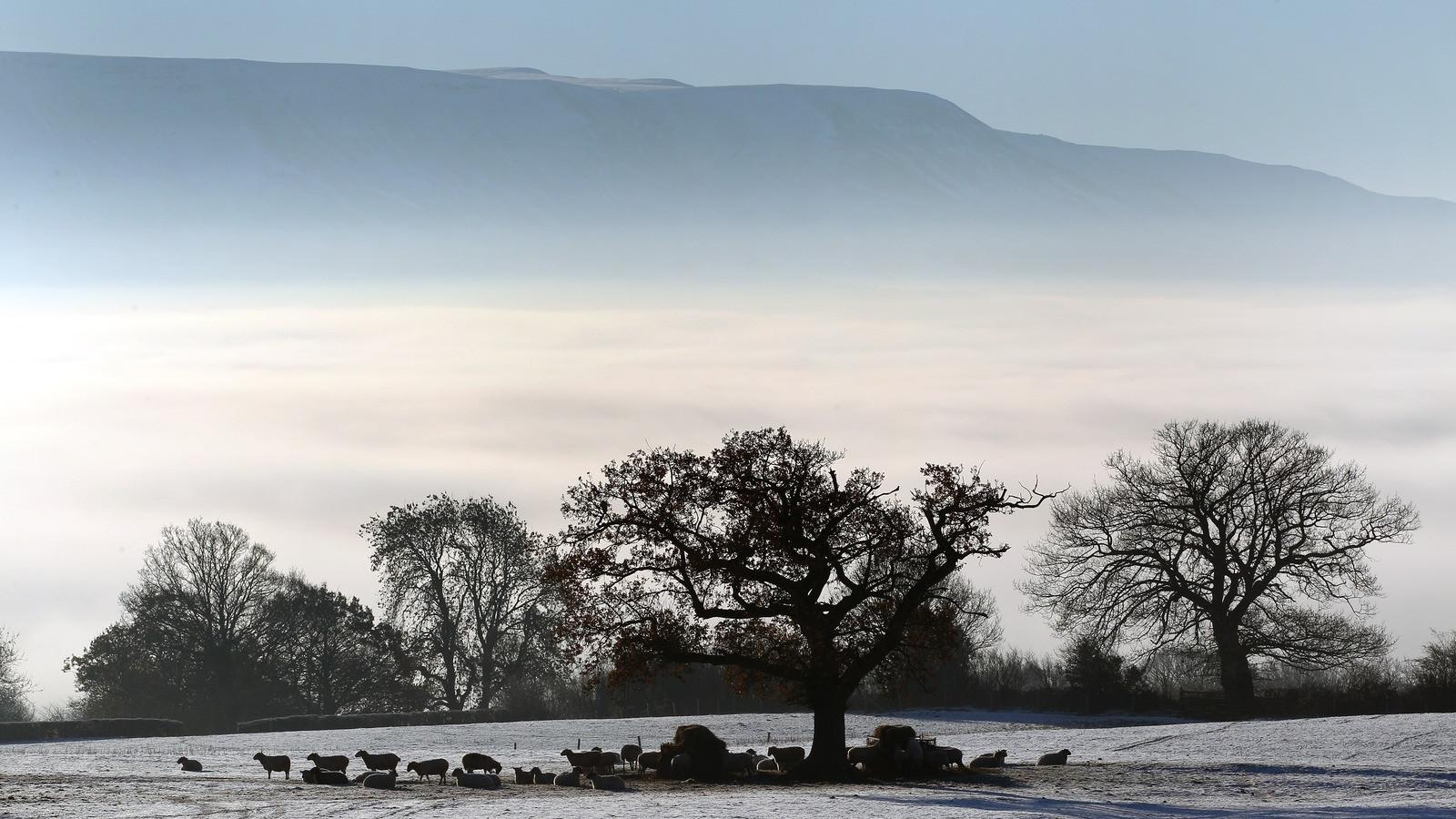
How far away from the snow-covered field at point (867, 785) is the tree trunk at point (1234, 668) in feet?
42.5

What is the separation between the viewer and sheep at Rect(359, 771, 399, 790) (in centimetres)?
4006

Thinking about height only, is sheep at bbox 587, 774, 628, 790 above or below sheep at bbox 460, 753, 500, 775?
below

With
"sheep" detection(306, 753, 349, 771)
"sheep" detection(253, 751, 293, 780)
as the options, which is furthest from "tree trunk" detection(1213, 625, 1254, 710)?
"sheep" detection(253, 751, 293, 780)

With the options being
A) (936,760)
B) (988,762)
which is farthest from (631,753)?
(988,762)

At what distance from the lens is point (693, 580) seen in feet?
139

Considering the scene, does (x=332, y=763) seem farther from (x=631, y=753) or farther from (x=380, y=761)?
(x=631, y=753)

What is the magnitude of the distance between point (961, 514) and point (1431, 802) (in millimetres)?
13743

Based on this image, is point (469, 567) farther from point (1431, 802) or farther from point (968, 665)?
point (1431, 802)

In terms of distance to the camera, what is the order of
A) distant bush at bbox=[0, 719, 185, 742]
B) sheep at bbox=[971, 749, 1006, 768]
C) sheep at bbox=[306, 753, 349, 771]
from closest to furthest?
sheep at bbox=[971, 749, 1006, 768] < sheep at bbox=[306, 753, 349, 771] < distant bush at bbox=[0, 719, 185, 742]

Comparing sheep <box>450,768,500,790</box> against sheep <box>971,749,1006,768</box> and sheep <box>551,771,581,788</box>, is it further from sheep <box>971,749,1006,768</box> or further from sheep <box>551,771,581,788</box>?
sheep <box>971,749,1006,768</box>

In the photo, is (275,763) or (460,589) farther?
(460,589)

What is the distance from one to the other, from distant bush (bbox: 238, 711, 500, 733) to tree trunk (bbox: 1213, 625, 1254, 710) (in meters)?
34.6

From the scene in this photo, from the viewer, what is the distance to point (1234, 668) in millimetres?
70250

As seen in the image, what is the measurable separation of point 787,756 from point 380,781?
1142 cm
